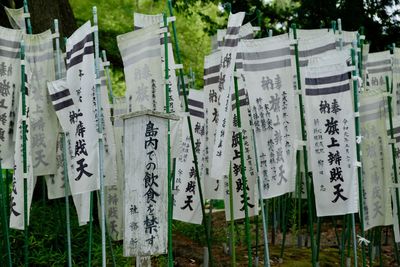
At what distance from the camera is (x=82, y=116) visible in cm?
473

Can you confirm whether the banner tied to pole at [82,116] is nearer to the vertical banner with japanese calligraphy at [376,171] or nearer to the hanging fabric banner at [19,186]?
the hanging fabric banner at [19,186]

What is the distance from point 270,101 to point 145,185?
5.03ft

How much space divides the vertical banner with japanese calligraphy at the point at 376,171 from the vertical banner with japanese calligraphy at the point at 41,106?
2800mm

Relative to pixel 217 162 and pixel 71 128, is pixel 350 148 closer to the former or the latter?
pixel 217 162

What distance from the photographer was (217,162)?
4.83m

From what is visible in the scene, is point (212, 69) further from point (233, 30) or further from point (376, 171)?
point (376, 171)

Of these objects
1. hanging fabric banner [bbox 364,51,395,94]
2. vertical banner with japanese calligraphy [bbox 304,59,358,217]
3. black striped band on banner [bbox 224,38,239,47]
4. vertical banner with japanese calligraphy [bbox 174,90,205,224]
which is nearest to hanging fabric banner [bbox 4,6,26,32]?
vertical banner with japanese calligraphy [bbox 174,90,205,224]

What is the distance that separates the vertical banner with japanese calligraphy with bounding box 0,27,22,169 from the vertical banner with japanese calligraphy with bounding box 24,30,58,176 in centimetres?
12

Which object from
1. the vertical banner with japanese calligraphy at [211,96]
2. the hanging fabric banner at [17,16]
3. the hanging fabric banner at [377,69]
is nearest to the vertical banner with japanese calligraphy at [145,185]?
the vertical banner with japanese calligraphy at [211,96]

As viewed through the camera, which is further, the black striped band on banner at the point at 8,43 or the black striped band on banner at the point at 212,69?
the black striped band on banner at the point at 212,69

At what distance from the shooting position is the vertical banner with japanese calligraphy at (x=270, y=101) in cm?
512

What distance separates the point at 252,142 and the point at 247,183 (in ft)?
1.19

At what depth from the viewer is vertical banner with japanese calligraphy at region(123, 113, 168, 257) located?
405 centimetres

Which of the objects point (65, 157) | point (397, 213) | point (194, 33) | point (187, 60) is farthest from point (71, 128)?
point (194, 33)
